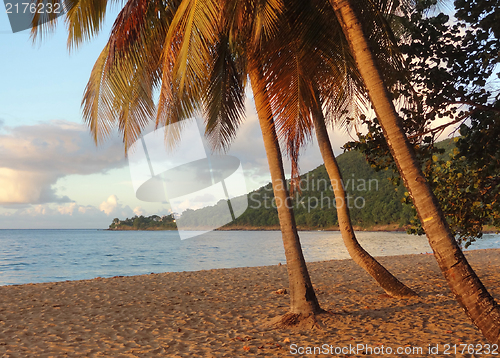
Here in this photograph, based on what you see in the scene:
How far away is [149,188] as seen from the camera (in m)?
7.97

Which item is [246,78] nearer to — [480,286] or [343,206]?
[343,206]

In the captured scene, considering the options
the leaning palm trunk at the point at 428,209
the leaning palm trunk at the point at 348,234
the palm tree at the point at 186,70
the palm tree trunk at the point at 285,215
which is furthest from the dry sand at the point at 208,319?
the leaning palm trunk at the point at 428,209

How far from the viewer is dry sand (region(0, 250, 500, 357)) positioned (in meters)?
4.86

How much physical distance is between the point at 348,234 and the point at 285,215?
214 cm

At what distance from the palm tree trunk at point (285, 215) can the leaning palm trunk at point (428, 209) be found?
184 cm

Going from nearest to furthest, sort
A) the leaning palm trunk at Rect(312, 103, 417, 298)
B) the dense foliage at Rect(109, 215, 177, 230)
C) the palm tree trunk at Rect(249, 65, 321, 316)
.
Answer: the palm tree trunk at Rect(249, 65, 321, 316)
the leaning palm trunk at Rect(312, 103, 417, 298)
the dense foliage at Rect(109, 215, 177, 230)

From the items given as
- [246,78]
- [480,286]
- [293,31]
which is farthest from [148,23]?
[480,286]

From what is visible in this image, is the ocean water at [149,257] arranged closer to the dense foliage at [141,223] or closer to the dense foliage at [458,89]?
the dense foliage at [458,89]

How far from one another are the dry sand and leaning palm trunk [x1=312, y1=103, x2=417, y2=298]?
29 cm

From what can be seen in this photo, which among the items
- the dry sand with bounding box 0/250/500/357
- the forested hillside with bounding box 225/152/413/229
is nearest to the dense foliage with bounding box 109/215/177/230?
the forested hillside with bounding box 225/152/413/229

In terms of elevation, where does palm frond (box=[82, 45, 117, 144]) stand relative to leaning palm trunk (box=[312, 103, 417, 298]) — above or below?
above

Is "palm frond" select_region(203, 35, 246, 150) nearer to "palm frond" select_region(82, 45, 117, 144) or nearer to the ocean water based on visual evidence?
"palm frond" select_region(82, 45, 117, 144)

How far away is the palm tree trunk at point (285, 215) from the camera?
5.70 metres

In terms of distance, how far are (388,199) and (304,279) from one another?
5007 centimetres
